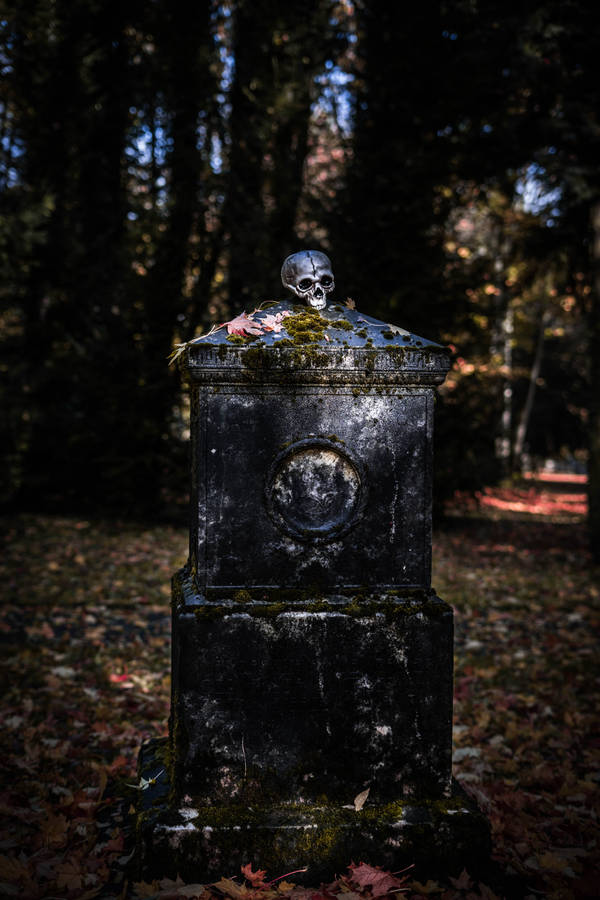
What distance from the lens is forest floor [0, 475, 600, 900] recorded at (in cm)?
232

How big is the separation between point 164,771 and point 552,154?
27.2 feet

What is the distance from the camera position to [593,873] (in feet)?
7.81

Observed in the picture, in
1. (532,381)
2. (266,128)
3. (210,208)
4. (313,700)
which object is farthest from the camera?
(532,381)

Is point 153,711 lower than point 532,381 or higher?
lower

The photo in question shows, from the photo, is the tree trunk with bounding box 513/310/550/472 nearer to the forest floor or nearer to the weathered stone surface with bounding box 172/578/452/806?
the forest floor

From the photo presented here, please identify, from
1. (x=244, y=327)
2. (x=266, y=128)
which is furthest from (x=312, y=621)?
(x=266, y=128)

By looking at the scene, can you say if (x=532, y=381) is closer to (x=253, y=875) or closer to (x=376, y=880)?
(x=376, y=880)

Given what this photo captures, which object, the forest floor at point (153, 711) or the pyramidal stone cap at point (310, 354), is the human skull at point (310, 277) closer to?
the pyramidal stone cap at point (310, 354)

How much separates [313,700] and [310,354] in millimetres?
1327

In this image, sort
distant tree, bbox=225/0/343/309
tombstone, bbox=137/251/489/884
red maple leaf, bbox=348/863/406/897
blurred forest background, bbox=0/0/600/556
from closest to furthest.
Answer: red maple leaf, bbox=348/863/406/897, tombstone, bbox=137/251/489/884, blurred forest background, bbox=0/0/600/556, distant tree, bbox=225/0/343/309

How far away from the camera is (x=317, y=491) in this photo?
246 centimetres

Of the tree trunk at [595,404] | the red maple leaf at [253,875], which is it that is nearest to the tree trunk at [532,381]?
the tree trunk at [595,404]

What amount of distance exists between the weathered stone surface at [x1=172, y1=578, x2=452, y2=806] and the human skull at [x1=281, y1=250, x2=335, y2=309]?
1.28 m

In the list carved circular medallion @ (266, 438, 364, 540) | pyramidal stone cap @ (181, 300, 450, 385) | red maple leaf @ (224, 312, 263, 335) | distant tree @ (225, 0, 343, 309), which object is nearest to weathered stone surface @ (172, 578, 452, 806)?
carved circular medallion @ (266, 438, 364, 540)
